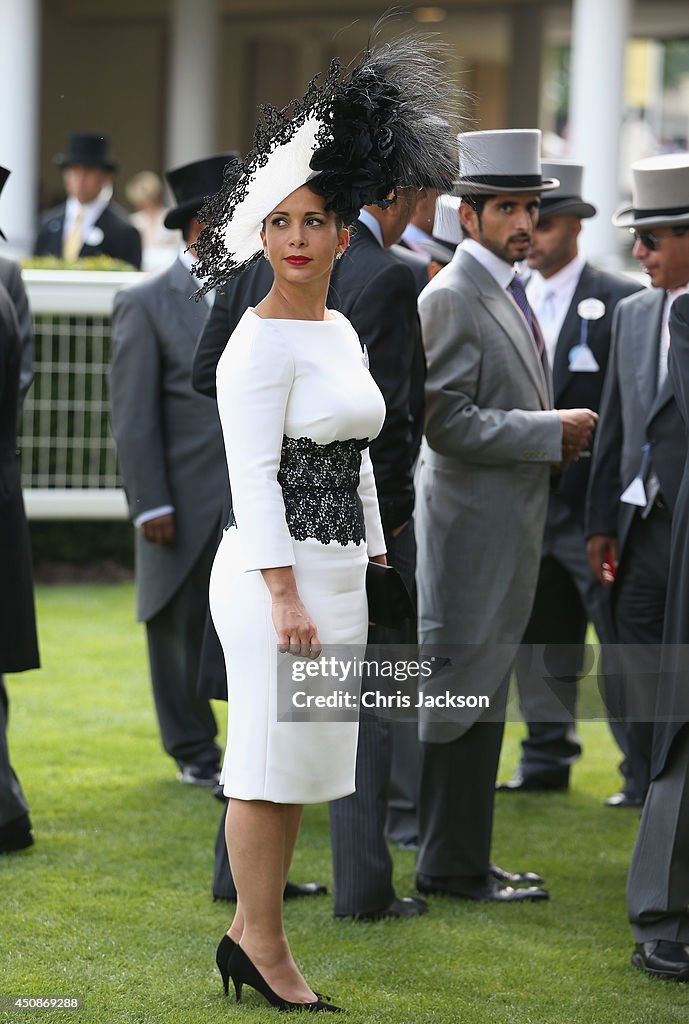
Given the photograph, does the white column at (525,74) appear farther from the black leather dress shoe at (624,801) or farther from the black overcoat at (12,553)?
the black overcoat at (12,553)

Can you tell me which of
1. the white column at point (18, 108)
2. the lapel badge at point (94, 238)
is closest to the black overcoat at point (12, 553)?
the lapel badge at point (94, 238)

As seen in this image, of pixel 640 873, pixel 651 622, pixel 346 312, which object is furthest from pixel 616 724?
pixel 346 312

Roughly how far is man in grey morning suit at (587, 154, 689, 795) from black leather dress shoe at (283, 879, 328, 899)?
4.18ft

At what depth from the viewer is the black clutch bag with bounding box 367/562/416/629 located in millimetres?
3539

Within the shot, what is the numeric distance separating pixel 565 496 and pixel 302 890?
1921 millimetres

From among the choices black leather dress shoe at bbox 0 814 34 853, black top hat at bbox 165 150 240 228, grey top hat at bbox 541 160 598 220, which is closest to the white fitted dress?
black leather dress shoe at bbox 0 814 34 853

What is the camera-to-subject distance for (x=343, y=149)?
3.36 m

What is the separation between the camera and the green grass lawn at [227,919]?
3.68 meters

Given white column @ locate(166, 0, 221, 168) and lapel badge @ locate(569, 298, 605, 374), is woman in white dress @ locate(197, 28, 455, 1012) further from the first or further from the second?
white column @ locate(166, 0, 221, 168)

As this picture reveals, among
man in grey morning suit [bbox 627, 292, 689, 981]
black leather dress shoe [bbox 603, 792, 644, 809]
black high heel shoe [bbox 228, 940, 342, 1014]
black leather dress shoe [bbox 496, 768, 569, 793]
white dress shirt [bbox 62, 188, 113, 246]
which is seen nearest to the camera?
black high heel shoe [bbox 228, 940, 342, 1014]

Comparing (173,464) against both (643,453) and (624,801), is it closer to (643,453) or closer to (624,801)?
(643,453)

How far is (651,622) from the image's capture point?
16.2 feet

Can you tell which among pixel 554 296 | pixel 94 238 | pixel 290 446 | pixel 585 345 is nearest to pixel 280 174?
pixel 290 446

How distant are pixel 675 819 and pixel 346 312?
59.9 inches
